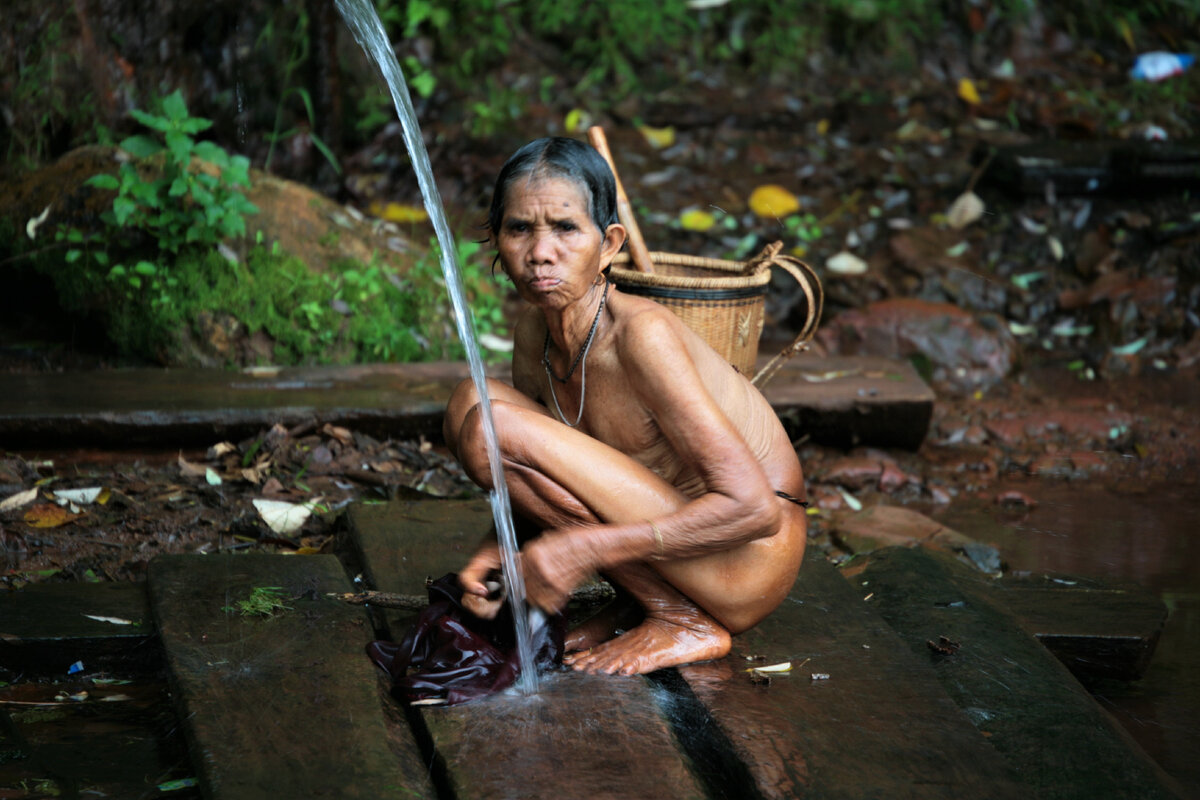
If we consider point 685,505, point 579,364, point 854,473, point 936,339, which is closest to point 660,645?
point 685,505

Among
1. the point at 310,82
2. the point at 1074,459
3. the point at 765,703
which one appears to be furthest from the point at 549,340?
the point at 310,82

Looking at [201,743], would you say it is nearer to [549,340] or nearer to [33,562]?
[549,340]

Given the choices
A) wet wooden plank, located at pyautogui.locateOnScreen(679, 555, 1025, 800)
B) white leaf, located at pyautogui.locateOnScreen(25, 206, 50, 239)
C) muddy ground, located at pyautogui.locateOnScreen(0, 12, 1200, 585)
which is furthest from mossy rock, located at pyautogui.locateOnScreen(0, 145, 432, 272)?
wet wooden plank, located at pyautogui.locateOnScreen(679, 555, 1025, 800)

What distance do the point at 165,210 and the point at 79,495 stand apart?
1.77 metres

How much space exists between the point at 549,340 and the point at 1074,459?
3255mm

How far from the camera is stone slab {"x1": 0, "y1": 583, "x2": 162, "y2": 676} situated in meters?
2.79

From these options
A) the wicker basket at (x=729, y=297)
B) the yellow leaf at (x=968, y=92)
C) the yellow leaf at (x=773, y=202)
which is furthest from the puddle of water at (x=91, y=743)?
the yellow leaf at (x=968, y=92)

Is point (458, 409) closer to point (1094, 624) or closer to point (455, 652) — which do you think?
point (455, 652)

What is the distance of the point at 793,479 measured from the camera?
2.79 metres

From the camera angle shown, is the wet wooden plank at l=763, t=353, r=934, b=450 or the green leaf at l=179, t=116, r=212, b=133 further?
the green leaf at l=179, t=116, r=212, b=133

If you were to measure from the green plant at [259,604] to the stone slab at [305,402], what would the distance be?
1560mm

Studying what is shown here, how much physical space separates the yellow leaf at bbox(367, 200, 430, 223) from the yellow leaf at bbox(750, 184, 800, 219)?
2.13 metres

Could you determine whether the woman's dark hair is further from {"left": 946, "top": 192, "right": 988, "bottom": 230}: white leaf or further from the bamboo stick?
{"left": 946, "top": 192, "right": 988, "bottom": 230}: white leaf

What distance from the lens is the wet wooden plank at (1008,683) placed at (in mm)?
2295
